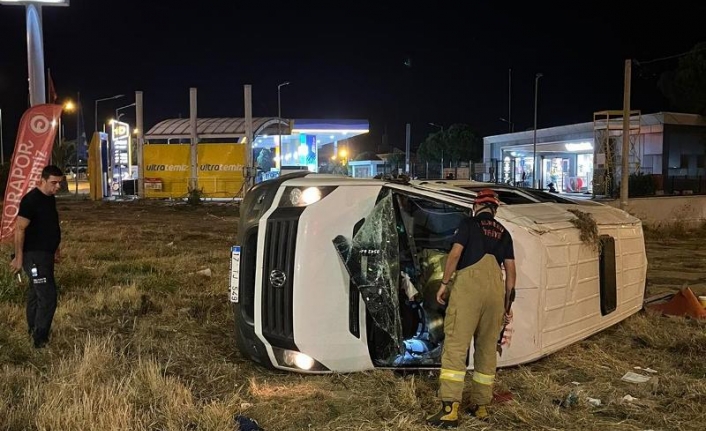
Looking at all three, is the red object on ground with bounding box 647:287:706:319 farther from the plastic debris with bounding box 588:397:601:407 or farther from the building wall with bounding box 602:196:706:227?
the building wall with bounding box 602:196:706:227

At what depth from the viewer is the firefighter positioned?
423cm

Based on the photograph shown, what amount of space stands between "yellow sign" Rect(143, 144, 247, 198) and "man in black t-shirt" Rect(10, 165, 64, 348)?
92.4 feet

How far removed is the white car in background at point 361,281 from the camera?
480 centimetres

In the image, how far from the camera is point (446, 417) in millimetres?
4176

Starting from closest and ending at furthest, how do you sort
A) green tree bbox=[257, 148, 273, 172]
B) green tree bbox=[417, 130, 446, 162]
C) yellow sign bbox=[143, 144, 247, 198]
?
yellow sign bbox=[143, 144, 247, 198], green tree bbox=[257, 148, 273, 172], green tree bbox=[417, 130, 446, 162]

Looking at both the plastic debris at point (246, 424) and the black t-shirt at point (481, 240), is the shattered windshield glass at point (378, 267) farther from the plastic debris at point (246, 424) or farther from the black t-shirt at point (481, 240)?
the plastic debris at point (246, 424)

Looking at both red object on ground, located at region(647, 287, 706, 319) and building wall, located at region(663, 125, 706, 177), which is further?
building wall, located at region(663, 125, 706, 177)

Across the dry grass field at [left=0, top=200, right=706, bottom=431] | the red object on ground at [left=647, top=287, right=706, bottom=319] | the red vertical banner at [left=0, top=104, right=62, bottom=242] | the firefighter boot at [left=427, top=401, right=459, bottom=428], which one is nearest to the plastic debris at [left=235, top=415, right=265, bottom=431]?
the dry grass field at [left=0, top=200, right=706, bottom=431]

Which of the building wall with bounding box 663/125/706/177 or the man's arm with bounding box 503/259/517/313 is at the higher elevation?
the building wall with bounding box 663/125/706/177

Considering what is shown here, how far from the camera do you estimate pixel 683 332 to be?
6.26 metres

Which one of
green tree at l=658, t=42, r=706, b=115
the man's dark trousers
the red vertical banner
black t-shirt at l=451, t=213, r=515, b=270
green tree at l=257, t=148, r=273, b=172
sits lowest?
the man's dark trousers

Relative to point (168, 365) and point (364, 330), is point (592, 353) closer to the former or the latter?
point (364, 330)

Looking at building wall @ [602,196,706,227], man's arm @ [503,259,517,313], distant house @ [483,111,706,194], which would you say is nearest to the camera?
man's arm @ [503,259,517,313]

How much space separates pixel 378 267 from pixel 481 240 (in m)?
0.88
